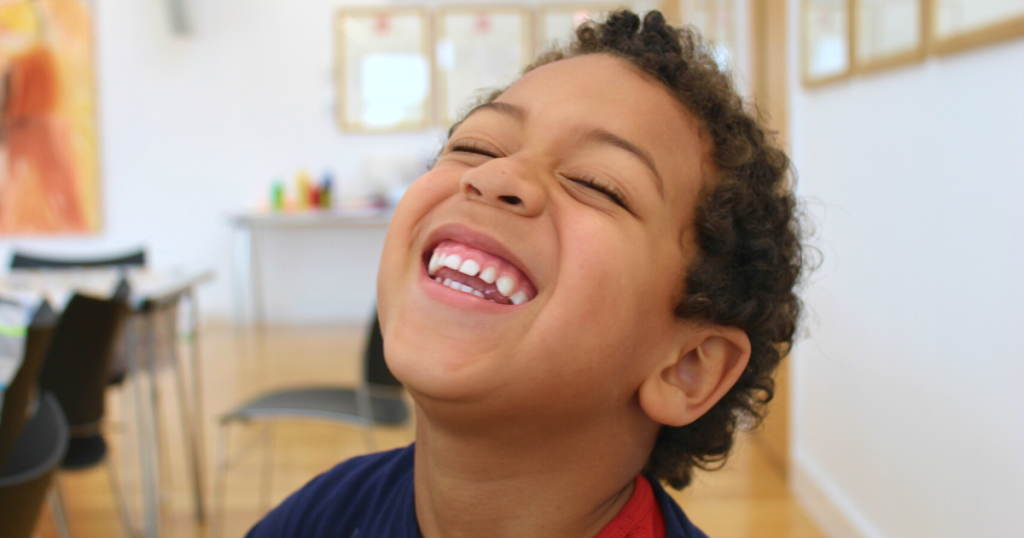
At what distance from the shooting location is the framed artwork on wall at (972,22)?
1.32m

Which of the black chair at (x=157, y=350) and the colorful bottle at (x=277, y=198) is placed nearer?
the black chair at (x=157, y=350)

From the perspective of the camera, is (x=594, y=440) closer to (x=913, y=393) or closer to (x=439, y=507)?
(x=439, y=507)

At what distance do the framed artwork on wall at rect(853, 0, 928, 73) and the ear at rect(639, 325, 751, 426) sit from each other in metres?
1.22

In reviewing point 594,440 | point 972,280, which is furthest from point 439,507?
point 972,280

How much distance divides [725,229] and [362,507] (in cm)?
46

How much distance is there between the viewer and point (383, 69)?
5824 mm

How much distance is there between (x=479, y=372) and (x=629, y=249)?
0.16 m

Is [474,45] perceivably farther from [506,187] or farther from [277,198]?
[506,187]

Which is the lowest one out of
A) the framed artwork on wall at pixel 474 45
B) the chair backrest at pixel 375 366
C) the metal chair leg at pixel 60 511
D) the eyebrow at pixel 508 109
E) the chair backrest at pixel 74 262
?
the metal chair leg at pixel 60 511

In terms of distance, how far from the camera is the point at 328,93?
A: 228 inches

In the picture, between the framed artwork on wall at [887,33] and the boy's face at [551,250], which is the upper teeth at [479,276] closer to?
the boy's face at [551,250]

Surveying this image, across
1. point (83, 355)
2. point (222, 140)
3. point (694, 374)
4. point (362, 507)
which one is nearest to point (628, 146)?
point (694, 374)

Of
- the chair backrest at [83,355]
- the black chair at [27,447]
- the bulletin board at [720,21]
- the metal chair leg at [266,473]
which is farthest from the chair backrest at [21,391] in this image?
the bulletin board at [720,21]

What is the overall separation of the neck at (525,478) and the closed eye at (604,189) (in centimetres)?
19
